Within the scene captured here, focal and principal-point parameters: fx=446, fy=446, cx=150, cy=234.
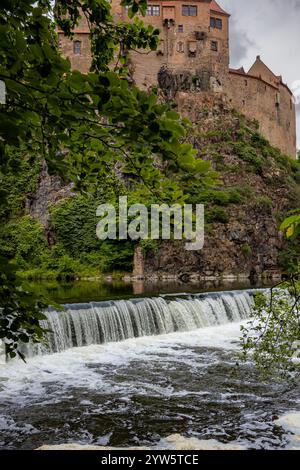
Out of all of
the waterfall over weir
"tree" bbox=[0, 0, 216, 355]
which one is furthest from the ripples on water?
"tree" bbox=[0, 0, 216, 355]

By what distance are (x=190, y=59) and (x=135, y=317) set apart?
40374mm

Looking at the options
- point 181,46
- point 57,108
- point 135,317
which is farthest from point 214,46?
point 57,108

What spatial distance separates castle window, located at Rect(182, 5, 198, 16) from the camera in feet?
158

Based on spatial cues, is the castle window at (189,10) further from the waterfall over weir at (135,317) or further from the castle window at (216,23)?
the waterfall over weir at (135,317)

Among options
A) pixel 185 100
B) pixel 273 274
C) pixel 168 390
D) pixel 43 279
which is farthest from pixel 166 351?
pixel 185 100

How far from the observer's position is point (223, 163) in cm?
4069

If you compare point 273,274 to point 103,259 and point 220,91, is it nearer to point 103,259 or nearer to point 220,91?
point 103,259

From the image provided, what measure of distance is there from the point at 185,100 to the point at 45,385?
1575 inches

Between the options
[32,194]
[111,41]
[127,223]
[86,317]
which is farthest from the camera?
[32,194]

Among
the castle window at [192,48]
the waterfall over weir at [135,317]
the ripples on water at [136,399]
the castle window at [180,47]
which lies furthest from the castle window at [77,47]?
the ripples on water at [136,399]

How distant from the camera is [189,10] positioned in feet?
158

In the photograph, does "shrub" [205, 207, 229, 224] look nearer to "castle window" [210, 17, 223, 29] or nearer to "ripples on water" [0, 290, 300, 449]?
"ripples on water" [0, 290, 300, 449]

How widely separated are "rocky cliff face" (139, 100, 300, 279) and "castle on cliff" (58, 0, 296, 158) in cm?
342

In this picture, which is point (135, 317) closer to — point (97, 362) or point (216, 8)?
point (97, 362)
